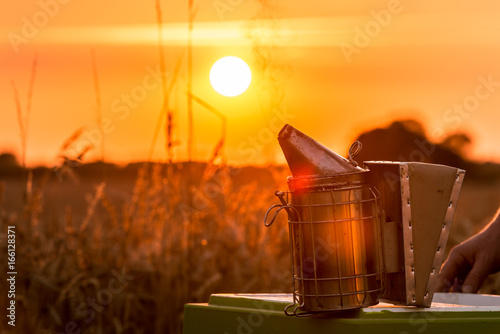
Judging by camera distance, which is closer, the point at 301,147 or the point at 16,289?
the point at 301,147

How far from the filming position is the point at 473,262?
3.34m

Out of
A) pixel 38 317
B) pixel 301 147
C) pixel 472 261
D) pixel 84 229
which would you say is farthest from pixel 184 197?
pixel 301 147

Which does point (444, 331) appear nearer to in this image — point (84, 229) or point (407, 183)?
point (407, 183)

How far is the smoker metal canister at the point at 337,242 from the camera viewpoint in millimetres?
2391

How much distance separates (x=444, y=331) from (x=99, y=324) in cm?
284

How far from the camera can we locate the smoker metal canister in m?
2.39

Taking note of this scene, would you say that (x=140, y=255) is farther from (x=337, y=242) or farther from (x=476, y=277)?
(x=337, y=242)

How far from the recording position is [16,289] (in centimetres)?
485

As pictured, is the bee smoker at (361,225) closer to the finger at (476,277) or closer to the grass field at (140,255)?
the finger at (476,277)

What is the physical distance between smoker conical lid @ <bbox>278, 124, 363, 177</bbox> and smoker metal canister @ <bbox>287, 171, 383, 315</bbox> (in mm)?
29

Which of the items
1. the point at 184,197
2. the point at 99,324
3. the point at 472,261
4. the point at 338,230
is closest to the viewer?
the point at 338,230

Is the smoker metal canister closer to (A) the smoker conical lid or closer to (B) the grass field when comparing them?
(A) the smoker conical lid

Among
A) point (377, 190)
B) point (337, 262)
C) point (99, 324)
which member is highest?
point (377, 190)

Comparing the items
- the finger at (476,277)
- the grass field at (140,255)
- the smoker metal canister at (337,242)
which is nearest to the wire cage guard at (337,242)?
the smoker metal canister at (337,242)
